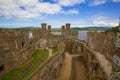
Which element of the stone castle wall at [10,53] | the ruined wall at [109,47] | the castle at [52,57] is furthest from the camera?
the stone castle wall at [10,53]

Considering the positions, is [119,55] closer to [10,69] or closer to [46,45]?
[10,69]

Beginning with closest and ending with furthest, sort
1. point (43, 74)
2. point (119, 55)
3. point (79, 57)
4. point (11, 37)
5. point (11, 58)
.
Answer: point (119, 55) → point (43, 74) → point (11, 58) → point (11, 37) → point (79, 57)

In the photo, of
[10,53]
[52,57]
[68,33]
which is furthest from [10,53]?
[68,33]

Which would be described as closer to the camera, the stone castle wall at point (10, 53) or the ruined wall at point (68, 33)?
the stone castle wall at point (10, 53)

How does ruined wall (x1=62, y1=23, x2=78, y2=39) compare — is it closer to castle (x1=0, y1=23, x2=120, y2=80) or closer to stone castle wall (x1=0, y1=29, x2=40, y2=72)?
castle (x1=0, y1=23, x2=120, y2=80)

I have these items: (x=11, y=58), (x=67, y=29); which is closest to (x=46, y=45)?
(x=67, y=29)

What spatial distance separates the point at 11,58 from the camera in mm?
16438

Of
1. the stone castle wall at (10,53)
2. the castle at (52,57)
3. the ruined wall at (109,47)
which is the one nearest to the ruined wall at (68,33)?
the castle at (52,57)

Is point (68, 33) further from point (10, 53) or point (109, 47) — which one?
point (10, 53)

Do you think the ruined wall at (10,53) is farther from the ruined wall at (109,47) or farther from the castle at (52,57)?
the ruined wall at (109,47)

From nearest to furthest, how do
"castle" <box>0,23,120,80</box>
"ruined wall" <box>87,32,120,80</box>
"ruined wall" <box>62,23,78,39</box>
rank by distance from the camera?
"ruined wall" <box>87,32,120,80</box>, "castle" <box>0,23,120,80</box>, "ruined wall" <box>62,23,78,39</box>

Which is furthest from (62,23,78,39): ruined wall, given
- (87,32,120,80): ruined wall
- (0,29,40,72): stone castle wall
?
(0,29,40,72): stone castle wall

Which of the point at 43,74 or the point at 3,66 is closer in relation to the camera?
the point at 43,74

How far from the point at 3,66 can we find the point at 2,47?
8.46ft
